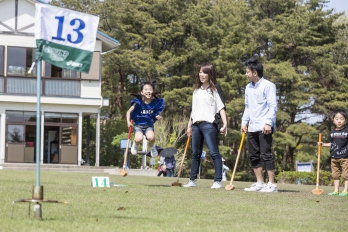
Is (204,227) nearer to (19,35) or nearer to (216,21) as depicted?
(19,35)

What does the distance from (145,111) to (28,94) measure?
86.5 ft

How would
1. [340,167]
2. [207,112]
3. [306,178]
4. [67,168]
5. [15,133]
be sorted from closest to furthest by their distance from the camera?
[207,112], [340,167], [67,168], [306,178], [15,133]

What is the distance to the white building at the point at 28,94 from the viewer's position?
126 feet

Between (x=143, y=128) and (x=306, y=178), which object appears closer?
(x=143, y=128)

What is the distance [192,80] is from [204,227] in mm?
47648

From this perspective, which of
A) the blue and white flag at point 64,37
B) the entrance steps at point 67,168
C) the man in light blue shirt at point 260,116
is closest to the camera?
the blue and white flag at point 64,37

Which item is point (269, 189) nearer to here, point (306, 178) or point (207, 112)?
point (207, 112)

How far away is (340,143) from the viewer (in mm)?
12641

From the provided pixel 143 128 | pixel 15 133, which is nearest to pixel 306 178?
pixel 15 133

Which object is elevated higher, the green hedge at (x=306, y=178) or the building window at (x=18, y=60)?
the building window at (x=18, y=60)

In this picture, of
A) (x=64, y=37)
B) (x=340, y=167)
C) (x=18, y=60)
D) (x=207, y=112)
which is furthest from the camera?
(x=18, y=60)

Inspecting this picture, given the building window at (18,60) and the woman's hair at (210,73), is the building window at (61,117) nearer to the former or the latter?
the building window at (18,60)

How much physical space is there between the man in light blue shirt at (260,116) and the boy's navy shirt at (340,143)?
125 cm

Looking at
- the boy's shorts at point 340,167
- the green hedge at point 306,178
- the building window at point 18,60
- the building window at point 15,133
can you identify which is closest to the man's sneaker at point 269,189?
the boy's shorts at point 340,167
